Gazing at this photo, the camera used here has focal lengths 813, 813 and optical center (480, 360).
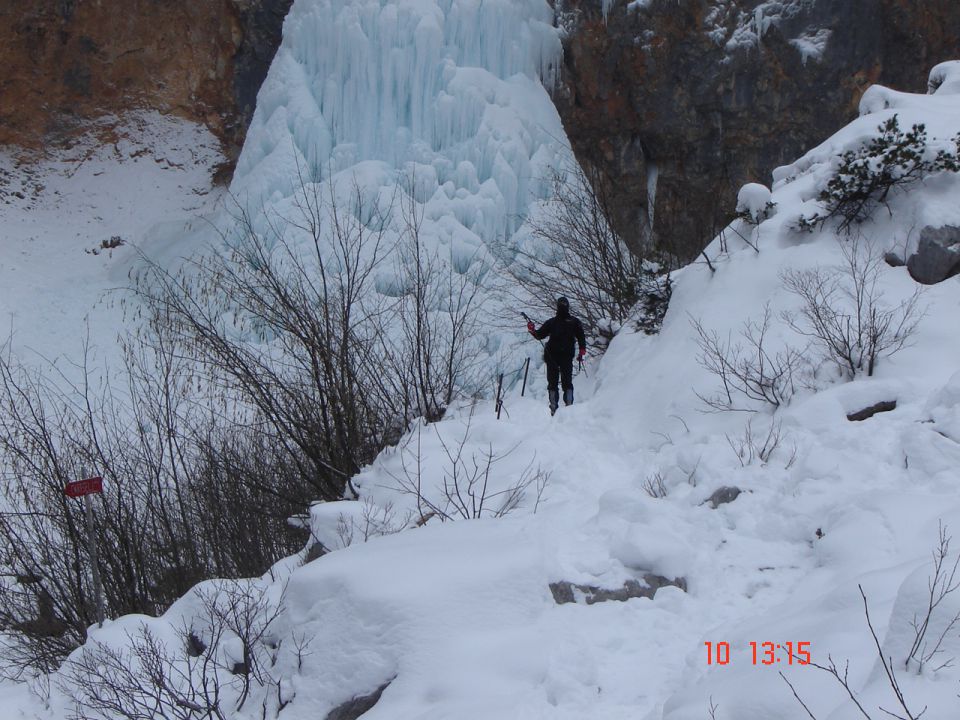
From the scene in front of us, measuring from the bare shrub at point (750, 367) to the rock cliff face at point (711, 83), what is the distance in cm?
702

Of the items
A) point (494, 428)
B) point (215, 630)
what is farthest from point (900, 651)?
point (494, 428)

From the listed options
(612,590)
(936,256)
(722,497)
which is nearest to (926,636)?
(612,590)

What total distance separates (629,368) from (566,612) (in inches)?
193

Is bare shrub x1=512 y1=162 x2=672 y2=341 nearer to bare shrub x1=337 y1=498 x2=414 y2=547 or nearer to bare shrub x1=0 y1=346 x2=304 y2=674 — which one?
bare shrub x1=0 y1=346 x2=304 y2=674

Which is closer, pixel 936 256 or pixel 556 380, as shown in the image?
pixel 936 256

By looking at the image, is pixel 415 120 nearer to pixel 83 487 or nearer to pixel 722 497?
pixel 83 487

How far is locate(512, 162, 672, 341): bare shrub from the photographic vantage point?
11.5 meters

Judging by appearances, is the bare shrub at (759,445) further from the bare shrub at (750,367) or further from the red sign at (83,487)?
the red sign at (83,487)

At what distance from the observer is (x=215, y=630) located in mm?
4457

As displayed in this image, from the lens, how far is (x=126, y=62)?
799 inches

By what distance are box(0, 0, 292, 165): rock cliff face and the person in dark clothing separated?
1375 centimetres

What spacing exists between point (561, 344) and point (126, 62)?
16.9m

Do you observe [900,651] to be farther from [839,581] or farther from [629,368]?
[629,368]

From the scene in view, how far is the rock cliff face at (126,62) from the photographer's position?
1945 cm
